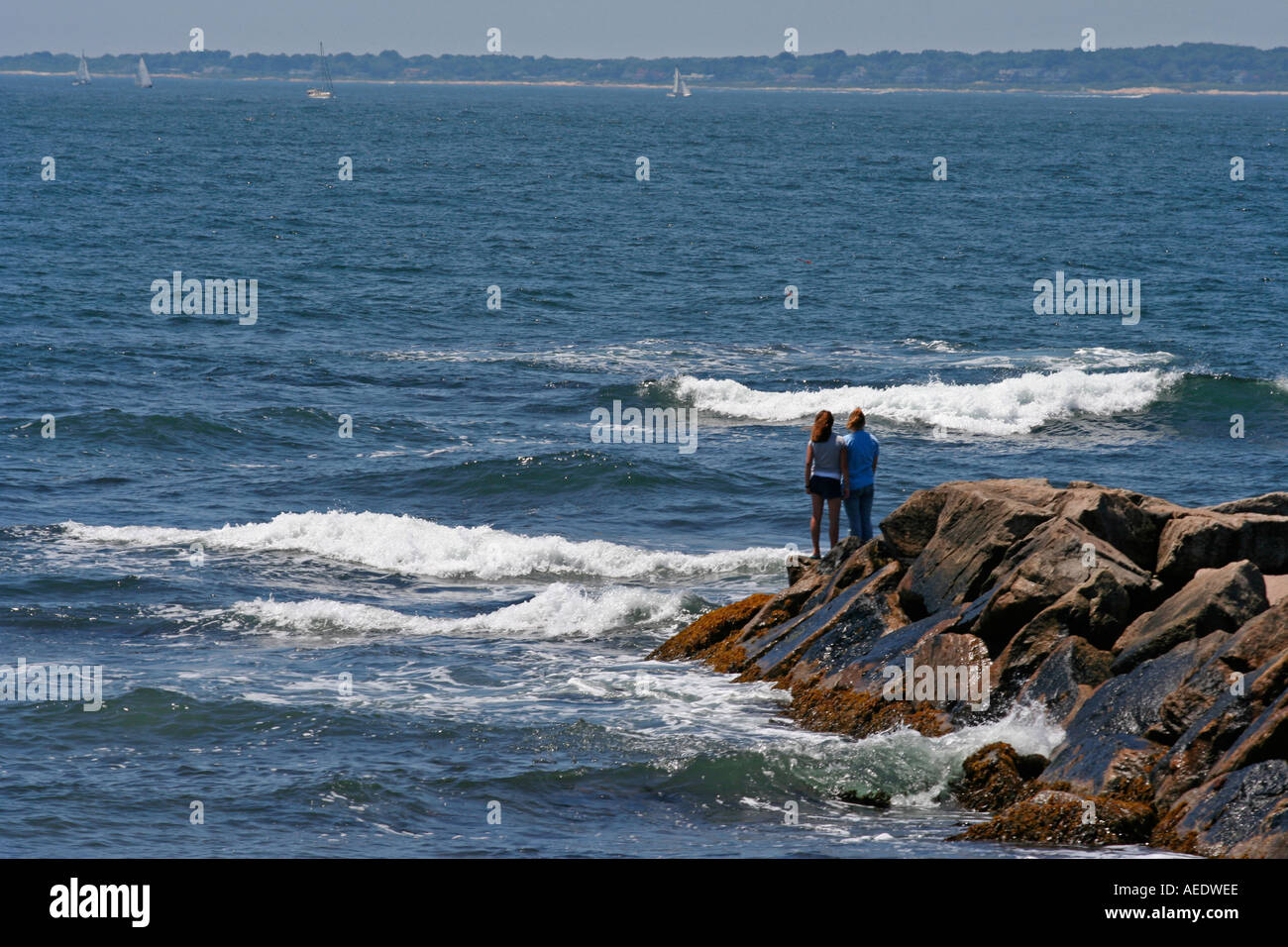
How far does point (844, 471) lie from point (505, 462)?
1039 centimetres

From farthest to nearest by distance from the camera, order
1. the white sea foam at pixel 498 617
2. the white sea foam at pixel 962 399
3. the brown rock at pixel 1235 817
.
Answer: the white sea foam at pixel 962 399 → the white sea foam at pixel 498 617 → the brown rock at pixel 1235 817

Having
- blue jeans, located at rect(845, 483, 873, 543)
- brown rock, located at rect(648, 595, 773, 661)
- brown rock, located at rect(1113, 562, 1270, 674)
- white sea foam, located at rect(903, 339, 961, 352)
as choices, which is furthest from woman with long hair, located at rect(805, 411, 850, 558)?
white sea foam, located at rect(903, 339, 961, 352)

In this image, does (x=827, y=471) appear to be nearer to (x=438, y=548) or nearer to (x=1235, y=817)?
(x=438, y=548)

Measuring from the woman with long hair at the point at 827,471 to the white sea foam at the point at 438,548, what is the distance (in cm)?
330

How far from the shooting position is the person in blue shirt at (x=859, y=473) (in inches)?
617

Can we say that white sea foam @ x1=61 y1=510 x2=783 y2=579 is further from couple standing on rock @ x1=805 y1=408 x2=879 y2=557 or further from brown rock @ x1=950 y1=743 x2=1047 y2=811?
brown rock @ x1=950 y1=743 x2=1047 y2=811

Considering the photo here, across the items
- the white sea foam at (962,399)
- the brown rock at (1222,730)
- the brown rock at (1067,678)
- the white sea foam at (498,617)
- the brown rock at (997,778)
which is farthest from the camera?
the white sea foam at (962,399)

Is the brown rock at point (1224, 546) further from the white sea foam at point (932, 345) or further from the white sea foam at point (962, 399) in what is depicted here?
the white sea foam at point (932, 345)

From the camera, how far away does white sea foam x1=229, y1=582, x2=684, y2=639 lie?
16.9 metres

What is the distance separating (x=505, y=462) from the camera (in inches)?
984

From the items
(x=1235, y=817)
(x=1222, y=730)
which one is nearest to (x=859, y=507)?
(x=1222, y=730)

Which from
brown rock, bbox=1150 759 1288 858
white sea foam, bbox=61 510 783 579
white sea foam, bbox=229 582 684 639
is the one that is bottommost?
white sea foam, bbox=229 582 684 639

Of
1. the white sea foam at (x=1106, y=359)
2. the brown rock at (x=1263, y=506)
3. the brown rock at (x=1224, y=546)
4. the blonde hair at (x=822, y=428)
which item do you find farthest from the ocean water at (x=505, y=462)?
the brown rock at (x=1263, y=506)

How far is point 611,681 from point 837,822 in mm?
4082
